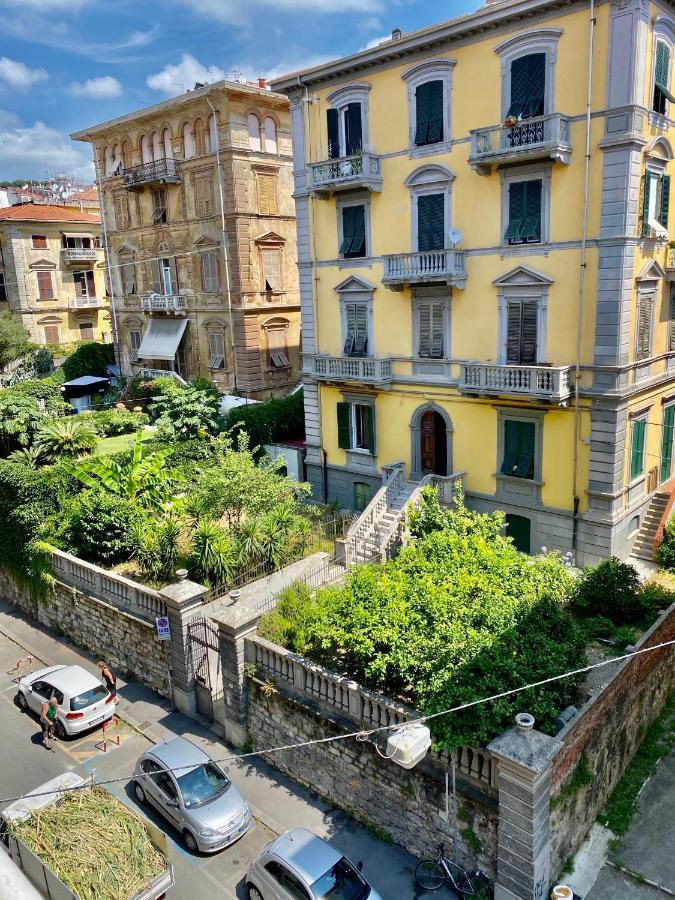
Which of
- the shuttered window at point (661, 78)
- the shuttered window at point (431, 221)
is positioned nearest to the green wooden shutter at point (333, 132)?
the shuttered window at point (431, 221)

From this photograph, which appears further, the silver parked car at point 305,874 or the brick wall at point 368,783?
the brick wall at point 368,783

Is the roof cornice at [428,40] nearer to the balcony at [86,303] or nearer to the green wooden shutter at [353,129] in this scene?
the green wooden shutter at [353,129]

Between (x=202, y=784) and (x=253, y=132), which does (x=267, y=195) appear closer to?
(x=253, y=132)

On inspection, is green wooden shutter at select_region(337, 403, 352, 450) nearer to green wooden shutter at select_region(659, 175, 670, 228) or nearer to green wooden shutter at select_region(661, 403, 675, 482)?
green wooden shutter at select_region(661, 403, 675, 482)

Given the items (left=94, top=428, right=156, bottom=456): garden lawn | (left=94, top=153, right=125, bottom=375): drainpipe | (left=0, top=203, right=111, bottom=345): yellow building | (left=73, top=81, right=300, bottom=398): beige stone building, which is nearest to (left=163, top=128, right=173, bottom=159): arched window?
(left=73, top=81, right=300, bottom=398): beige stone building

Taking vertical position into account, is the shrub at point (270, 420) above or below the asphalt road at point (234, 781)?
above

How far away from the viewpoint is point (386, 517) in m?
23.6

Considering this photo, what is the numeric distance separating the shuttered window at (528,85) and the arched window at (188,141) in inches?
868

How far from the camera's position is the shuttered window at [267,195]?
3681 cm

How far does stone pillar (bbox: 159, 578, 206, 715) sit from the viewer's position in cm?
1627

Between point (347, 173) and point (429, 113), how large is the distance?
3.54 metres

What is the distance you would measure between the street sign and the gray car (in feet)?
10.1

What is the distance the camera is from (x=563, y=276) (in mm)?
20562

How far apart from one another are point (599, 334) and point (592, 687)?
10.5m
